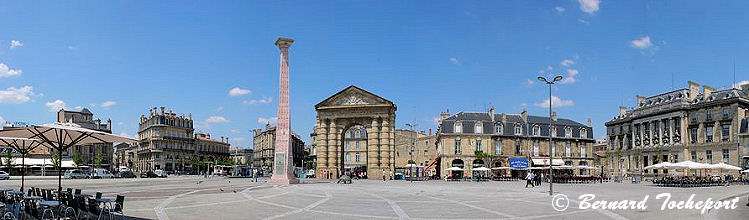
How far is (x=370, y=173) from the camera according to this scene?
76.1 meters

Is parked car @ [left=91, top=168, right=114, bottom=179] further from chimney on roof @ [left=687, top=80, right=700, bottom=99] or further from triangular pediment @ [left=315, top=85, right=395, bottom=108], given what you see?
chimney on roof @ [left=687, top=80, right=700, bottom=99]

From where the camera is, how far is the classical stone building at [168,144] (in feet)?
420

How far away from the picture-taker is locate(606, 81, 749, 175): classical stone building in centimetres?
7206

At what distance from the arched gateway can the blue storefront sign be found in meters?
16.9

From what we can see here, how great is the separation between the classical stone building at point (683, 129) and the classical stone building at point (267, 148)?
75.4 m

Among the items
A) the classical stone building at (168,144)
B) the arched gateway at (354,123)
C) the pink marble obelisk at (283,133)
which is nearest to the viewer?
the pink marble obelisk at (283,133)

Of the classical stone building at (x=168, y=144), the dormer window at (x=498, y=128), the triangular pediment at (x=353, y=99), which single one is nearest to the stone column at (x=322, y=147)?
the triangular pediment at (x=353, y=99)

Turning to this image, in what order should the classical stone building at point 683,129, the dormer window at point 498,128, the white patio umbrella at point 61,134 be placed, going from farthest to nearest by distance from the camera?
the dormer window at point 498,128
the classical stone building at point 683,129
the white patio umbrella at point 61,134

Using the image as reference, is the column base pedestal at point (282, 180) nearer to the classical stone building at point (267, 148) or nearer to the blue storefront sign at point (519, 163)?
the blue storefront sign at point (519, 163)

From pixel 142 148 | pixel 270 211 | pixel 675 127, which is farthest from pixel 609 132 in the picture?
pixel 142 148

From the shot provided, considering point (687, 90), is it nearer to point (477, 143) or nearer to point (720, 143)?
point (720, 143)

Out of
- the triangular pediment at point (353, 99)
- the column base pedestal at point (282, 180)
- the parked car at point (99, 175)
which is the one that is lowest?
the parked car at point (99, 175)

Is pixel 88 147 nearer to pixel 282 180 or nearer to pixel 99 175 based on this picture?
pixel 99 175

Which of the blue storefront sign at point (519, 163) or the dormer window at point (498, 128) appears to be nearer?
the blue storefront sign at point (519, 163)
